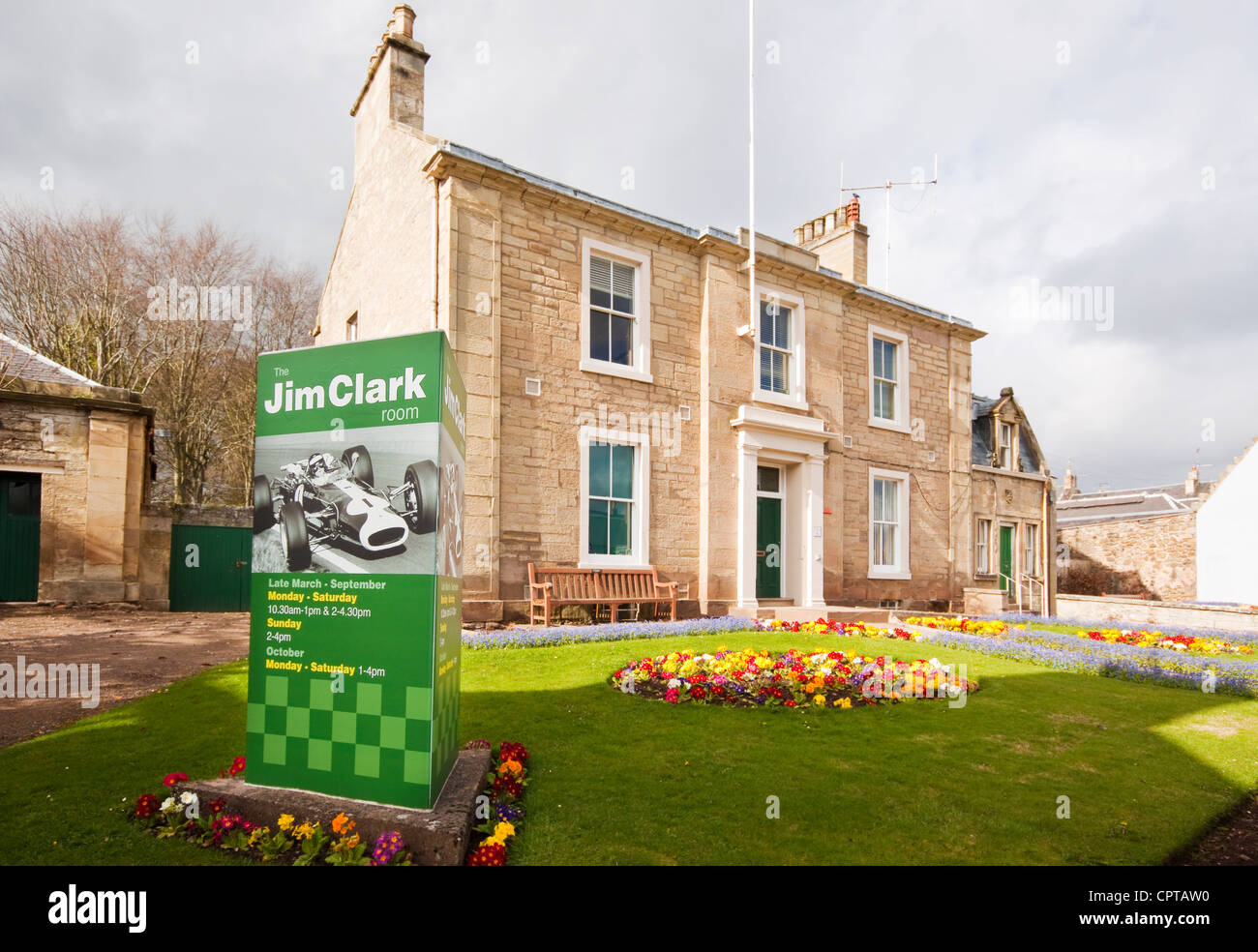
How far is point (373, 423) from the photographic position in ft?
13.1

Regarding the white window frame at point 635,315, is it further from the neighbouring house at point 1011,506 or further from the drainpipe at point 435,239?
the neighbouring house at point 1011,506

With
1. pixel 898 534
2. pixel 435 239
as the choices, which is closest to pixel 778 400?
pixel 898 534

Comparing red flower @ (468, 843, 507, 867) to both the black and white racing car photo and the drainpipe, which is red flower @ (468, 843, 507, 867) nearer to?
the black and white racing car photo

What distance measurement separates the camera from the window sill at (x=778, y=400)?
16.0 meters

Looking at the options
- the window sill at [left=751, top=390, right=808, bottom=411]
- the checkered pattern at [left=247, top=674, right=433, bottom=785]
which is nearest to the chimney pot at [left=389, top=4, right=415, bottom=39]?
the window sill at [left=751, top=390, right=808, bottom=411]

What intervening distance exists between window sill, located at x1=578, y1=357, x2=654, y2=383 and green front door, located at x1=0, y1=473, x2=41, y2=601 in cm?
1181

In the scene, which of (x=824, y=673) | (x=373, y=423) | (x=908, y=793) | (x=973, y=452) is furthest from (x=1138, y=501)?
(x=373, y=423)

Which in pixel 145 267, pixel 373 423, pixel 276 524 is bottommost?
pixel 276 524

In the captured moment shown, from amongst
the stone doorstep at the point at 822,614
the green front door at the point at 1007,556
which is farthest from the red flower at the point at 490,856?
the green front door at the point at 1007,556

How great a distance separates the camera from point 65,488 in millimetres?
15008

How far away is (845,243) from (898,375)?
4.00m

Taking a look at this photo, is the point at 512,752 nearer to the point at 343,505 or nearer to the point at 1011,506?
the point at 343,505
